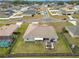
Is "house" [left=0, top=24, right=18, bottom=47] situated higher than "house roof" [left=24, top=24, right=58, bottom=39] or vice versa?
"house roof" [left=24, top=24, right=58, bottom=39]

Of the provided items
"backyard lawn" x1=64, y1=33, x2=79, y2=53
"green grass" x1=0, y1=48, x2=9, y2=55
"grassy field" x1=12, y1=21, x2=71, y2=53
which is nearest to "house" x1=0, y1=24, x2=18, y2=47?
"green grass" x1=0, y1=48, x2=9, y2=55

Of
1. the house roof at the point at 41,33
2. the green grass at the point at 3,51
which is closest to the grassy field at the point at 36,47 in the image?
the green grass at the point at 3,51

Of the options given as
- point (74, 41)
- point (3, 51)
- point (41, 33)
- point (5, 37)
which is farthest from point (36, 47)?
point (5, 37)

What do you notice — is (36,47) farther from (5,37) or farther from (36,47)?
(5,37)

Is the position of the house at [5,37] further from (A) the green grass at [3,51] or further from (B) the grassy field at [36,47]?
(B) the grassy field at [36,47]

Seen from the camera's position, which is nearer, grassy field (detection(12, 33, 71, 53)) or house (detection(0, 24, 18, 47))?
grassy field (detection(12, 33, 71, 53))

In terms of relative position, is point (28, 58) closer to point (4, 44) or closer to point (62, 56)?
point (62, 56)

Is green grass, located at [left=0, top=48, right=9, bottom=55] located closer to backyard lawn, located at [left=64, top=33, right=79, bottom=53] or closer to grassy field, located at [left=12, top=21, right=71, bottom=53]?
grassy field, located at [left=12, top=21, right=71, bottom=53]

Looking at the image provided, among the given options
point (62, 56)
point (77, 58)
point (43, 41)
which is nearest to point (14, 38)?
point (43, 41)

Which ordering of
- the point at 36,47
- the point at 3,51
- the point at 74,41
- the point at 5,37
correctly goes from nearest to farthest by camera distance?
the point at 3,51
the point at 36,47
the point at 74,41
the point at 5,37

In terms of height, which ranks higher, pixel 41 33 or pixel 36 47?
pixel 41 33

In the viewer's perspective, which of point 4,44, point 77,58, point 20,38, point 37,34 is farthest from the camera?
point 20,38
